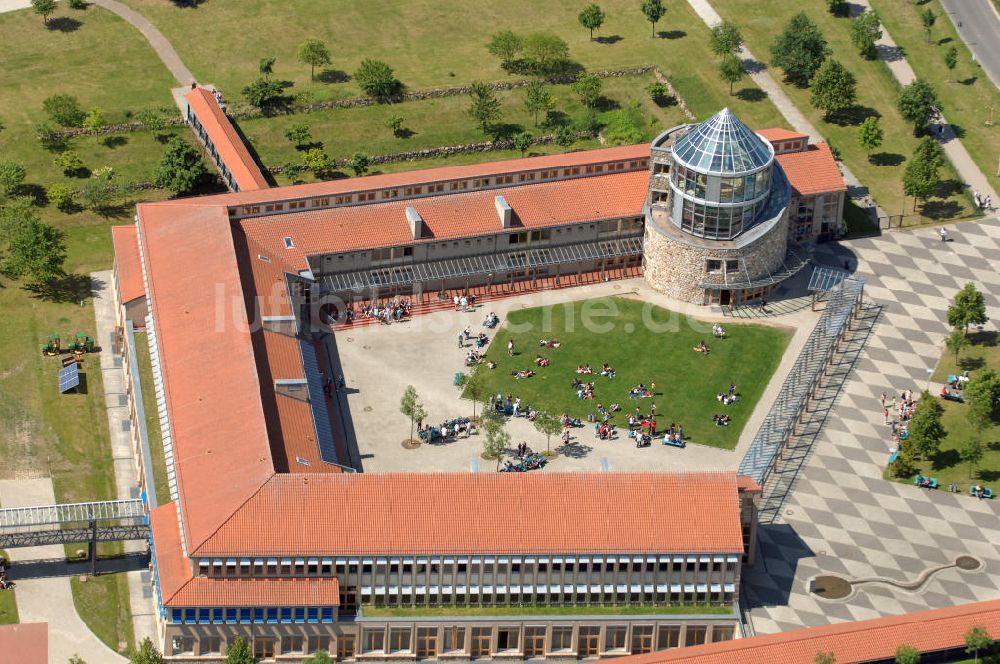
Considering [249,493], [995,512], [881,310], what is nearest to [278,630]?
[249,493]

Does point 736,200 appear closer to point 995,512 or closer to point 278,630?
point 995,512

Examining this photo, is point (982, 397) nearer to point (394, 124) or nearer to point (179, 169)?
point (394, 124)

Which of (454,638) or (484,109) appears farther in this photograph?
(484,109)

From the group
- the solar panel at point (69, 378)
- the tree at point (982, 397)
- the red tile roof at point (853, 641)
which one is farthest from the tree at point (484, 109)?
the red tile roof at point (853, 641)

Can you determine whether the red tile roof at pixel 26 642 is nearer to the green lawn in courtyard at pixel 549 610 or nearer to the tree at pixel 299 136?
the green lawn in courtyard at pixel 549 610

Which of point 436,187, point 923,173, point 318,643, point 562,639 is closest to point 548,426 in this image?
point 562,639

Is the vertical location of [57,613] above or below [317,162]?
below

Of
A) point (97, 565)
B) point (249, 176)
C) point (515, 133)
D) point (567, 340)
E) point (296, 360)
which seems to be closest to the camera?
point (97, 565)
